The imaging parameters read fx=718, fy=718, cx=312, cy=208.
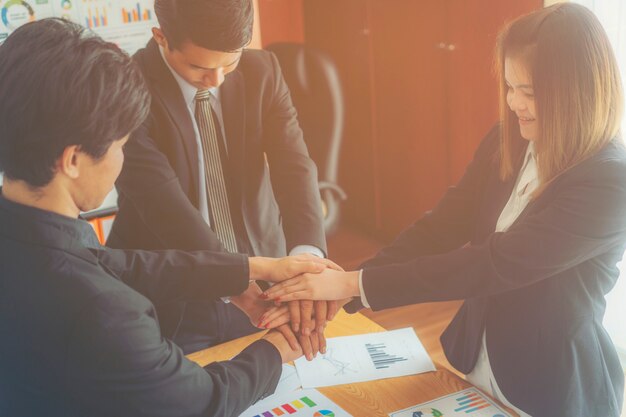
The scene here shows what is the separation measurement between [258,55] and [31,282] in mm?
1223

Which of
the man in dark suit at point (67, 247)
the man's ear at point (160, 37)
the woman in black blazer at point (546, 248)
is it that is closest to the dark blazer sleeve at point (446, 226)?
the woman in black blazer at point (546, 248)

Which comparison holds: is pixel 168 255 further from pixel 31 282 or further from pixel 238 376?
pixel 31 282

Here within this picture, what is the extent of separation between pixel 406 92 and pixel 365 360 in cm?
292

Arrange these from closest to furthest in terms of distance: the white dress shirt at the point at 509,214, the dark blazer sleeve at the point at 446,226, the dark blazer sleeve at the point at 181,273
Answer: the dark blazer sleeve at the point at 181,273 < the white dress shirt at the point at 509,214 < the dark blazer sleeve at the point at 446,226

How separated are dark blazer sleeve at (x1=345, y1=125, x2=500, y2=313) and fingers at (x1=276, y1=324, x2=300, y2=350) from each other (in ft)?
1.14

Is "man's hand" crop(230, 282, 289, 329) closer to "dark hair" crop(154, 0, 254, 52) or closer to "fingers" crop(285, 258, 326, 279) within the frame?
"fingers" crop(285, 258, 326, 279)

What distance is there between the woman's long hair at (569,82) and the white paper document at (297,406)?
67 centimetres

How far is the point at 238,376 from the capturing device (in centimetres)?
129

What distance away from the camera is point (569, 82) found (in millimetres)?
1412

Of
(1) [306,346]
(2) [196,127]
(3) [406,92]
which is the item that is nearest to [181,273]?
(1) [306,346]

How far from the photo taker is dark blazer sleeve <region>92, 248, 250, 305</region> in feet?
5.01

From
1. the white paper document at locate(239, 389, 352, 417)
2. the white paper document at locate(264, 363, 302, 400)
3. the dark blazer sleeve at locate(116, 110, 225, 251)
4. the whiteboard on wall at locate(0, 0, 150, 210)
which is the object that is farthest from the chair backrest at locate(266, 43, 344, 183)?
the white paper document at locate(239, 389, 352, 417)

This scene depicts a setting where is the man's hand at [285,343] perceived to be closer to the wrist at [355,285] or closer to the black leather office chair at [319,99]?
the wrist at [355,285]

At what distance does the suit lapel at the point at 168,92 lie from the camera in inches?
74.8
